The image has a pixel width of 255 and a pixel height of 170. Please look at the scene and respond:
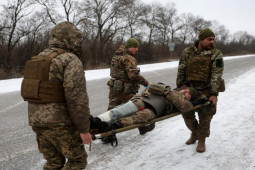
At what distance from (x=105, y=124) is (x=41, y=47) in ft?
48.5

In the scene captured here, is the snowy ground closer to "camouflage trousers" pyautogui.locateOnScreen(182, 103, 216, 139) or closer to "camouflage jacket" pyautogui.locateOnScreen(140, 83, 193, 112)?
"camouflage trousers" pyautogui.locateOnScreen(182, 103, 216, 139)

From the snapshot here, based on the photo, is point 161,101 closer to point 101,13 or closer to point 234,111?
point 234,111

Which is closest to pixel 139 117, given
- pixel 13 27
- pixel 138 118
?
pixel 138 118

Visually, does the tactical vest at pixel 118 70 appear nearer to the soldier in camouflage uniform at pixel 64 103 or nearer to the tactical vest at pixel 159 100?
the tactical vest at pixel 159 100

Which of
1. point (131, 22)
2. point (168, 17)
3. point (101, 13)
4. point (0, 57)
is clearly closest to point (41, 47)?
point (0, 57)

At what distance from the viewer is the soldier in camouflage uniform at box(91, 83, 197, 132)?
115 inches

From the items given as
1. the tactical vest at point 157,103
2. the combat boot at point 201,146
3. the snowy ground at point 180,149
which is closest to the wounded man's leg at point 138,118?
the tactical vest at point 157,103

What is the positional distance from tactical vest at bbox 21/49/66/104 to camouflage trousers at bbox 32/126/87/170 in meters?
0.28

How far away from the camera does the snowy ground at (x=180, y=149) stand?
3.18 meters

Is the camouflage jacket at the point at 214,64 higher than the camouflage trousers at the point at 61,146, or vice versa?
the camouflage jacket at the point at 214,64

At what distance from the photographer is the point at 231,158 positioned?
10.8ft

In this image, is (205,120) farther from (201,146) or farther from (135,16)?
(135,16)

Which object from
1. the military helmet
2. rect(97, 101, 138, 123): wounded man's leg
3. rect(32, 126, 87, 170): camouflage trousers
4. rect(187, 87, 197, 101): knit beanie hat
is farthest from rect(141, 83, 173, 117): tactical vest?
the military helmet

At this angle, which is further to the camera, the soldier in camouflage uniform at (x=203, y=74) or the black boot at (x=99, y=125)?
the soldier in camouflage uniform at (x=203, y=74)
